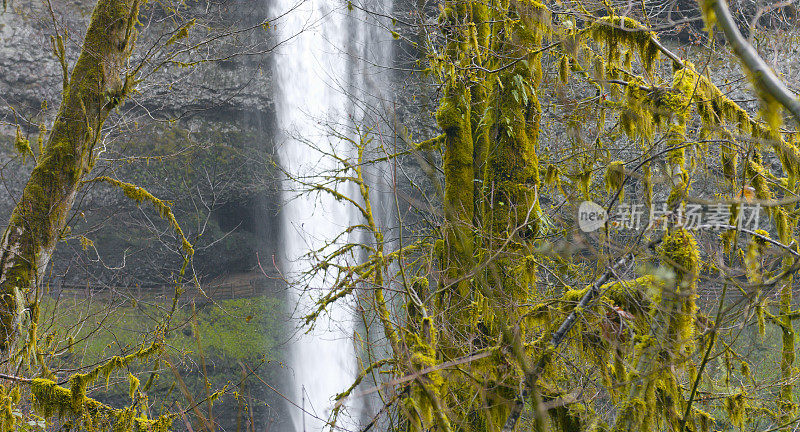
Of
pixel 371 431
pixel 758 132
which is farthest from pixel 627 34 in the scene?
pixel 371 431

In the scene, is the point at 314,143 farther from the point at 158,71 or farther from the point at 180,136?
the point at 158,71

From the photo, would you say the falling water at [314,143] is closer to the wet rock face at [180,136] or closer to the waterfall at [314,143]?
the waterfall at [314,143]

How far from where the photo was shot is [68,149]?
3.64 metres

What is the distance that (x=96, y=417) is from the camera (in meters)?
3.27

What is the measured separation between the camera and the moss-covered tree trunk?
345 cm

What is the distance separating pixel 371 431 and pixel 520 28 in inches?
131

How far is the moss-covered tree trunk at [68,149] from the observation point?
3453 mm

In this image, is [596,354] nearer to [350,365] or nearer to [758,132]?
[758,132]
